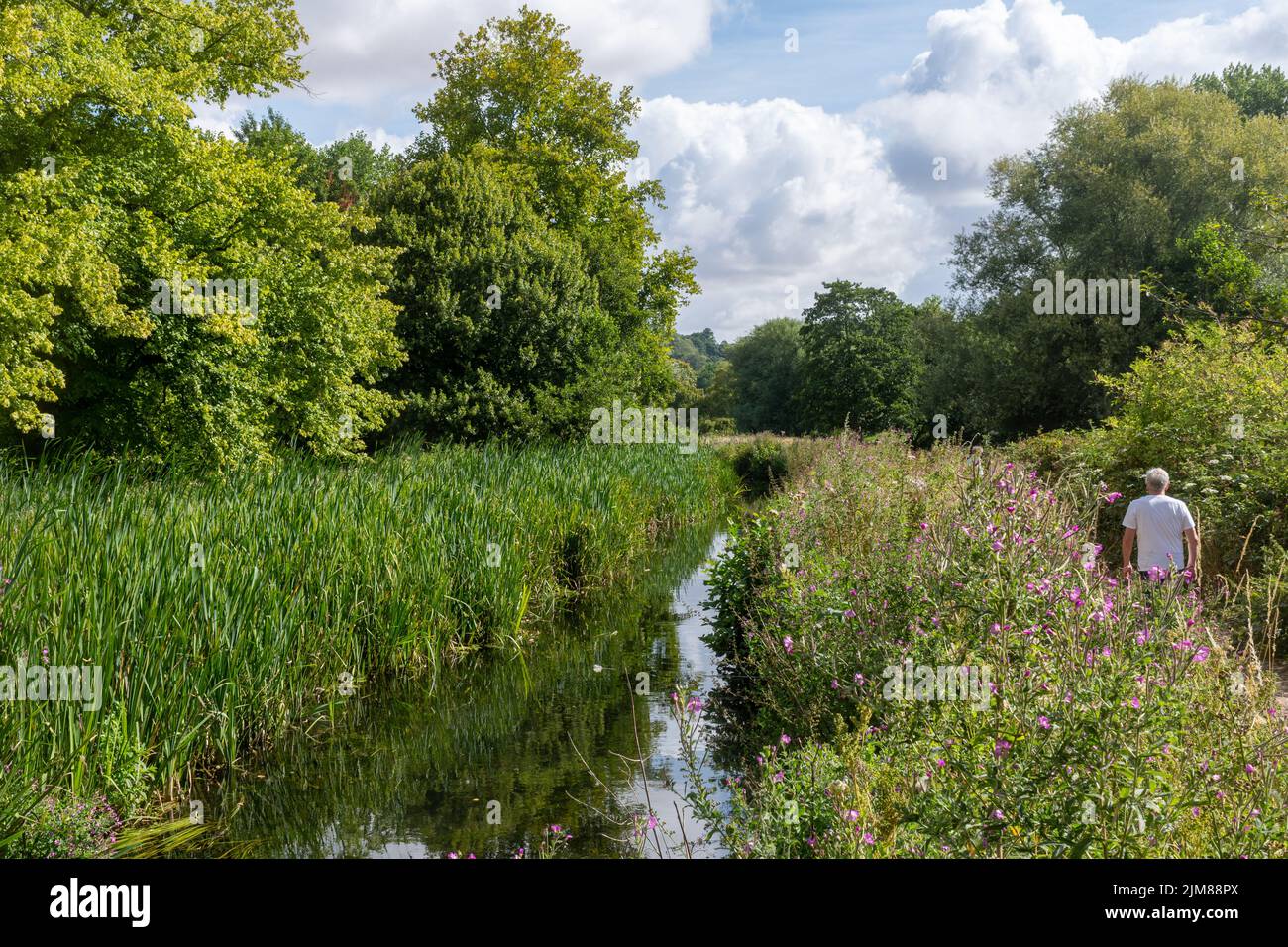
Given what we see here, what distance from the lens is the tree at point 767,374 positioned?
243 ft

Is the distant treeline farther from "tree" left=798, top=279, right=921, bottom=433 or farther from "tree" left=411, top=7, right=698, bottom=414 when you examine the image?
"tree" left=798, top=279, right=921, bottom=433

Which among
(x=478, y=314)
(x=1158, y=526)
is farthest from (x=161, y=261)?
(x=1158, y=526)

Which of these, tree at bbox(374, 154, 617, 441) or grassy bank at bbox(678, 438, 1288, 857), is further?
tree at bbox(374, 154, 617, 441)

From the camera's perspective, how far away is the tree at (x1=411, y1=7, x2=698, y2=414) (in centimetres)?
2964

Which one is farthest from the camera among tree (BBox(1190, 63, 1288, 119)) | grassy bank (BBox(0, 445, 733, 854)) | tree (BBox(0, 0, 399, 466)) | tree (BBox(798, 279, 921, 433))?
tree (BBox(798, 279, 921, 433))

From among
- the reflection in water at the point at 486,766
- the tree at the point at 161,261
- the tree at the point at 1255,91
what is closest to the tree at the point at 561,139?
the tree at the point at 161,261

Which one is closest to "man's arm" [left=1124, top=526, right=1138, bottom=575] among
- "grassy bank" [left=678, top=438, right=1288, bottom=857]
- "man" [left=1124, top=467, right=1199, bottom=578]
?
"man" [left=1124, top=467, right=1199, bottom=578]

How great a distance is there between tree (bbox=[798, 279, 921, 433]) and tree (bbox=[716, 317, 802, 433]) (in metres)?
8.99

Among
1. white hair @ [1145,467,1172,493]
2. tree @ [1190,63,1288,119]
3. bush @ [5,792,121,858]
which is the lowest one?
bush @ [5,792,121,858]

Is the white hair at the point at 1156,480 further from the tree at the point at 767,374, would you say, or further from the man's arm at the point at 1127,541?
the tree at the point at 767,374

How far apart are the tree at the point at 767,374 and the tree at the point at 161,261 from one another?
172 feet

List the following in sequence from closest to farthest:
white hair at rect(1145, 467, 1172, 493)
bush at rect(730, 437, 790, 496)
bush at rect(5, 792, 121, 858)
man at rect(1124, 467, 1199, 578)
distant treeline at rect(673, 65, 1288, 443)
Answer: bush at rect(5, 792, 121, 858)
man at rect(1124, 467, 1199, 578)
white hair at rect(1145, 467, 1172, 493)
distant treeline at rect(673, 65, 1288, 443)
bush at rect(730, 437, 790, 496)
